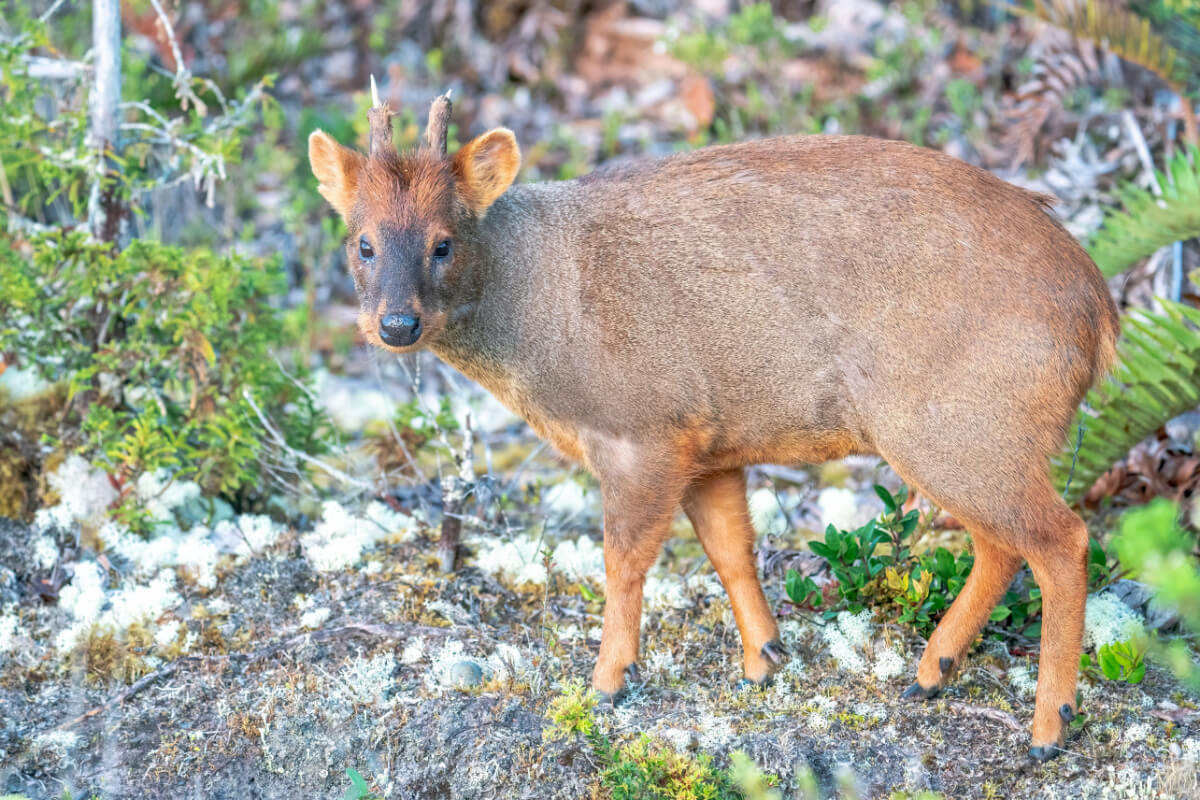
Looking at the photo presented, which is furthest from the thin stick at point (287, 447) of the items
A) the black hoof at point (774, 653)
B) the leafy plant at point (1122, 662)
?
the leafy plant at point (1122, 662)

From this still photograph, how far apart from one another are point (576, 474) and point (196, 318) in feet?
9.07

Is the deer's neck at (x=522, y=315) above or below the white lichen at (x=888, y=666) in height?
above

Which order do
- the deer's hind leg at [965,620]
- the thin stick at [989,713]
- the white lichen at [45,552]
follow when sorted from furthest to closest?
the white lichen at [45,552] < the deer's hind leg at [965,620] < the thin stick at [989,713]

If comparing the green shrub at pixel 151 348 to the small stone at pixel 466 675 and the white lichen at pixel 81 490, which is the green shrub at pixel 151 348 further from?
the small stone at pixel 466 675

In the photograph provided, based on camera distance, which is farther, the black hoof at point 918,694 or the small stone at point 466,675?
the small stone at point 466,675

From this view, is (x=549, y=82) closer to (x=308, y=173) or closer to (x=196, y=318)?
(x=308, y=173)

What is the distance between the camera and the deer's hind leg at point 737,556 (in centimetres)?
621

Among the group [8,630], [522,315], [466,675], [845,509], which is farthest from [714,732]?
[8,630]

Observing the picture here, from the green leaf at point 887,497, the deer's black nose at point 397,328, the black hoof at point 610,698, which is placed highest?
the deer's black nose at point 397,328

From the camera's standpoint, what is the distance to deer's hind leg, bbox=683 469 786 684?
6.21 meters

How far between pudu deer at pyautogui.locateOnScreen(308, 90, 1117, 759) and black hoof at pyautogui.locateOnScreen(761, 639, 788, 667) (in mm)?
20

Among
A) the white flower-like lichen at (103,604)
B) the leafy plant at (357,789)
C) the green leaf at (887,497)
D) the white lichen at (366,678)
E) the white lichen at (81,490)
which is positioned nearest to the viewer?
the leafy plant at (357,789)

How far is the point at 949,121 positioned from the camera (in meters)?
11.1

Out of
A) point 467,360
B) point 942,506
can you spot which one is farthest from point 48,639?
point 942,506
